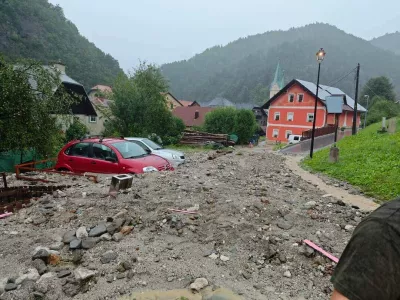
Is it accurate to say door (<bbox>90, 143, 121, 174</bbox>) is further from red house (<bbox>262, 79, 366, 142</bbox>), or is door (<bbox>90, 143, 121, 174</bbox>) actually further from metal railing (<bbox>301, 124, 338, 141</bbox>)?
red house (<bbox>262, 79, 366, 142</bbox>)

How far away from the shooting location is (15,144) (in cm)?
962

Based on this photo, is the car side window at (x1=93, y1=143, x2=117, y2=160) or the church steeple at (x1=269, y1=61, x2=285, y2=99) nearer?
the car side window at (x1=93, y1=143, x2=117, y2=160)

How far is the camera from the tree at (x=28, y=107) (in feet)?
30.0

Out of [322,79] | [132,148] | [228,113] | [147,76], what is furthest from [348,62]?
[132,148]

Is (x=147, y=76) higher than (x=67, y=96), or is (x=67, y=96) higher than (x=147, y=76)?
(x=147, y=76)

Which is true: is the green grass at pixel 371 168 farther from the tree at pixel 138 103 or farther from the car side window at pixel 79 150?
the tree at pixel 138 103

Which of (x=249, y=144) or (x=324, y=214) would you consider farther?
(x=249, y=144)

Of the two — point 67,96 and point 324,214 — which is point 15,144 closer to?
point 67,96

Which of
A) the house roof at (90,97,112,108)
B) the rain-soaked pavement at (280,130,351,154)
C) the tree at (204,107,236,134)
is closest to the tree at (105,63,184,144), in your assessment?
the house roof at (90,97,112,108)

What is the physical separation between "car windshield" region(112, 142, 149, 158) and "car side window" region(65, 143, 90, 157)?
3.42ft

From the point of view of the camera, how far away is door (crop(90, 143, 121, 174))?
9789 millimetres

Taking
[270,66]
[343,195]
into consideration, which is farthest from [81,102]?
[270,66]

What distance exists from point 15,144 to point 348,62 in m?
137

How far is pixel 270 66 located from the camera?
124625 mm
